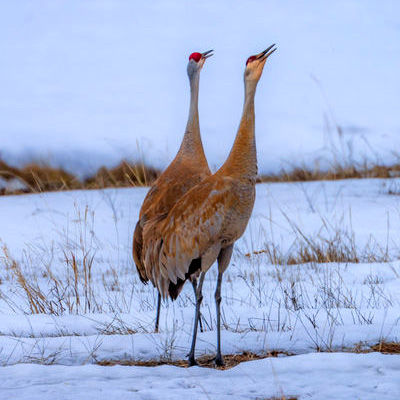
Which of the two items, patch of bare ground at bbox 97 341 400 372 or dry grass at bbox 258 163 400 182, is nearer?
patch of bare ground at bbox 97 341 400 372

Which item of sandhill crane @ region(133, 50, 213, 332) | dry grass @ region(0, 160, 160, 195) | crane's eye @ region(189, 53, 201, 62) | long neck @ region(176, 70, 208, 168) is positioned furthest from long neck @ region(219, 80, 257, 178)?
dry grass @ region(0, 160, 160, 195)

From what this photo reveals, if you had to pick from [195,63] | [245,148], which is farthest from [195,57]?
[245,148]

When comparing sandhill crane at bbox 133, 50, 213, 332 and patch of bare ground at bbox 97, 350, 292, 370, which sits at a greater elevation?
sandhill crane at bbox 133, 50, 213, 332

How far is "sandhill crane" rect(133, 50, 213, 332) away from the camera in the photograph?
457 cm

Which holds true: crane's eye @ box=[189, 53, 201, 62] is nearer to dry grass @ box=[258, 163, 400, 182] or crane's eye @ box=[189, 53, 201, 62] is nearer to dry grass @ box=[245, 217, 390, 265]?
dry grass @ box=[245, 217, 390, 265]

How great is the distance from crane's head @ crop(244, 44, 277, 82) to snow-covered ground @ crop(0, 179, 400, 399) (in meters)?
1.42

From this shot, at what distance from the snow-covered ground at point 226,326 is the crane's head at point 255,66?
1.42 metres

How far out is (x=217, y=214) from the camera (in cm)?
359

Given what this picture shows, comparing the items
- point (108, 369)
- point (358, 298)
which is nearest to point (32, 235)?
point (358, 298)

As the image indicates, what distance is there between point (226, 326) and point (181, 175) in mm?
1057

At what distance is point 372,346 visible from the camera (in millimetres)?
3695

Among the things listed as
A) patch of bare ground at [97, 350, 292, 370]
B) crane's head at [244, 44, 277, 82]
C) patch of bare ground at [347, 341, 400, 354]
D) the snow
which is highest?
crane's head at [244, 44, 277, 82]

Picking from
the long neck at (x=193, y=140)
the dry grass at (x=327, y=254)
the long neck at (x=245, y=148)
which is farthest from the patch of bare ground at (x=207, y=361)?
the dry grass at (x=327, y=254)

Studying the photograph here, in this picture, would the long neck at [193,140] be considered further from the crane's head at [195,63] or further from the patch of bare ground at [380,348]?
the patch of bare ground at [380,348]
